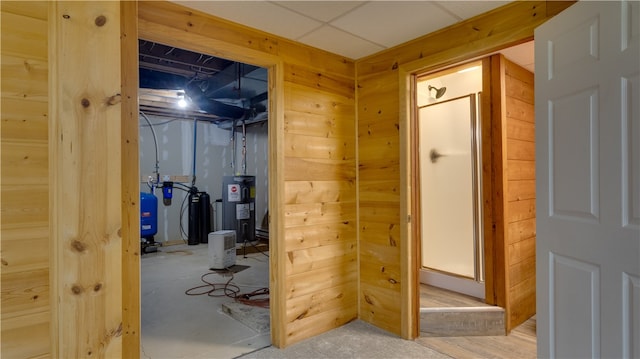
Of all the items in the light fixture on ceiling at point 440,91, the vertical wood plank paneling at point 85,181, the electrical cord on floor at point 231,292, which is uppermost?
the light fixture on ceiling at point 440,91

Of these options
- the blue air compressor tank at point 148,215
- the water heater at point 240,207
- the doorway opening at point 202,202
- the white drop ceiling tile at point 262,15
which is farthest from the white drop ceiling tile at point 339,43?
the blue air compressor tank at point 148,215

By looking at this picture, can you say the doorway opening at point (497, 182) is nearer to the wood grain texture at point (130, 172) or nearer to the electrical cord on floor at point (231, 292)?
the electrical cord on floor at point (231, 292)

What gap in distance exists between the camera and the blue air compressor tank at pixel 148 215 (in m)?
5.66

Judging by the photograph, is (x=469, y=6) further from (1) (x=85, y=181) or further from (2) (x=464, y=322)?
(2) (x=464, y=322)

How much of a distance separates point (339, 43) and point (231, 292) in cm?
295

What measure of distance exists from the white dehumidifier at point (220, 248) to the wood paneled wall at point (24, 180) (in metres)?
3.31

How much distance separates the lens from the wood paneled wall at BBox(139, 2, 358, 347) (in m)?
2.42

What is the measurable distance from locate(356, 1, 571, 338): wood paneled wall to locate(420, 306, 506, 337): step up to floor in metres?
0.18

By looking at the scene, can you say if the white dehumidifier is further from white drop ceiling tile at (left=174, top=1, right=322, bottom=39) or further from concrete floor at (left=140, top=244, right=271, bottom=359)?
white drop ceiling tile at (left=174, top=1, right=322, bottom=39)

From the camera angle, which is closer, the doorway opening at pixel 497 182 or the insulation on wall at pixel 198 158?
the doorway opening at pixel 497 182

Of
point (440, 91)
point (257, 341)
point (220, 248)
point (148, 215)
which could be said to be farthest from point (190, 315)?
point (440, 91)

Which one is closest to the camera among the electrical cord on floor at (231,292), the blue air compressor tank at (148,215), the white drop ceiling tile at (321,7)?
the white drop ceiling tile at (321,7)

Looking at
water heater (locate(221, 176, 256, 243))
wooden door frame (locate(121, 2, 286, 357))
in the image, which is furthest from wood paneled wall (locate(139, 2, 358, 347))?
water heater (locate(221, 176, 256, 243))

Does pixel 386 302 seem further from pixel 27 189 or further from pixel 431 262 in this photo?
pixel 27 189
